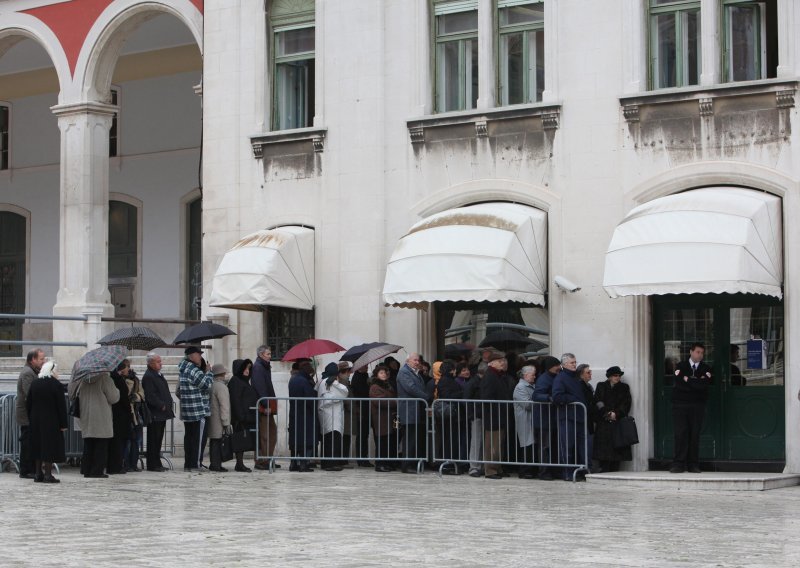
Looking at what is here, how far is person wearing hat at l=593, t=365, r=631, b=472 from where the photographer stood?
68.2 ft

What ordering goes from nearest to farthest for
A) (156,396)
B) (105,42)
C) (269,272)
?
(156,396), (269,272), (105,42)

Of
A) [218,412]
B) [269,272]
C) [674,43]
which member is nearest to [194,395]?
[218,412]

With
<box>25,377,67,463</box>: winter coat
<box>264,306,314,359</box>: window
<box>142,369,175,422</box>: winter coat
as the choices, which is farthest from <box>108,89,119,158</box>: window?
<box>25,377,67,463</box>: winter coat

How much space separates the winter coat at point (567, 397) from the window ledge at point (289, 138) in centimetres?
662

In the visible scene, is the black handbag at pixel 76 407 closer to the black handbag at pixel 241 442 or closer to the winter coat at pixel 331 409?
the black handbag at pixel 241 442

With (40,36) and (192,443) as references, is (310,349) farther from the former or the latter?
(40,36)

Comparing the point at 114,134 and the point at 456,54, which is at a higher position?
the point at 114,134

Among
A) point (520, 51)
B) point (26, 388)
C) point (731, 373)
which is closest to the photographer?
point (26, 388)

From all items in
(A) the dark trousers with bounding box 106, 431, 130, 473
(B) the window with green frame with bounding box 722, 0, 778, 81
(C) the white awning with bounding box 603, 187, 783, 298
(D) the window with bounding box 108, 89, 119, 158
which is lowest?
(A) the dark trousers with bounding box 106, 431, 130, 473

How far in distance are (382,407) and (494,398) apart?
6.36 ft

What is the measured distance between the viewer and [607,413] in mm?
20906

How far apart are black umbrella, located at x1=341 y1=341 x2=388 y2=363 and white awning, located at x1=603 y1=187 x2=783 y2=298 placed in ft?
13.1

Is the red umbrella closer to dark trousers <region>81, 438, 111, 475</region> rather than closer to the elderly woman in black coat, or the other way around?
dark trousers <region>81, 438, 111, 475</region>

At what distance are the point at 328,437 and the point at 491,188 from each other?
4.40 meters
